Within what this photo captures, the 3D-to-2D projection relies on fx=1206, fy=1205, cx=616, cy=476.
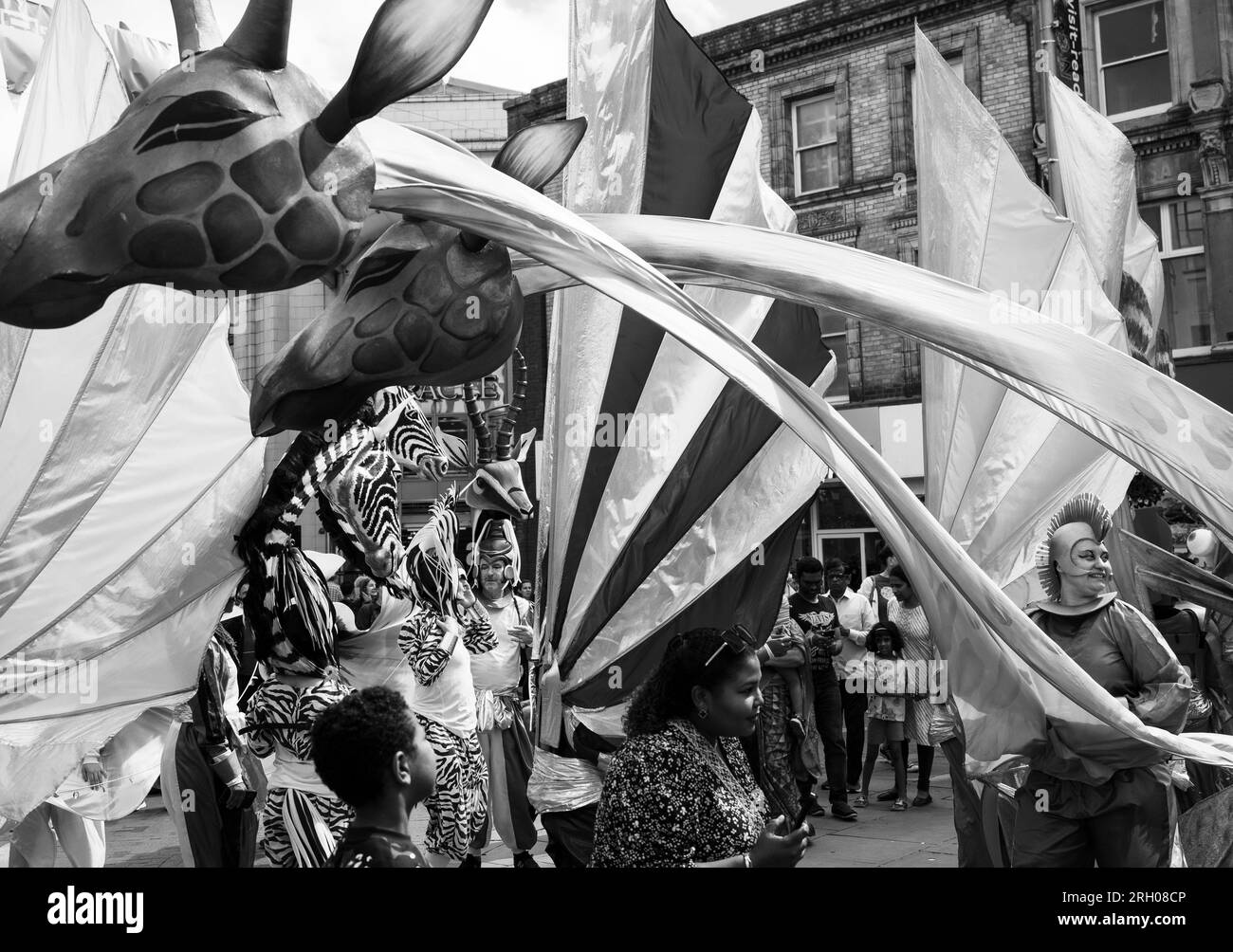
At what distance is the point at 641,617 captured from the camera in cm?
359

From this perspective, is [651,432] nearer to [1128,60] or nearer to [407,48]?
[407,48]

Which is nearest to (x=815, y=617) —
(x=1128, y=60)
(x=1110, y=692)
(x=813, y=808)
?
(x=813, y=808)

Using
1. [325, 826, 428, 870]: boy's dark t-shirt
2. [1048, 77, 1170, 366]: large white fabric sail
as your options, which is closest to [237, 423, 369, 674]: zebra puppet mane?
[325, 826, 428, 870]: boy's dark t-shirt

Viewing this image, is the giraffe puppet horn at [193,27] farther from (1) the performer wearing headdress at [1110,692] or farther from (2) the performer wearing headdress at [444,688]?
(2) the performer wearing headdress at [444,688]

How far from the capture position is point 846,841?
6828mm

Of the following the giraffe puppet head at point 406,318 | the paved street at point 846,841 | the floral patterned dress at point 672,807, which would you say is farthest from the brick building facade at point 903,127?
the giraffe puppet head at point 406,318

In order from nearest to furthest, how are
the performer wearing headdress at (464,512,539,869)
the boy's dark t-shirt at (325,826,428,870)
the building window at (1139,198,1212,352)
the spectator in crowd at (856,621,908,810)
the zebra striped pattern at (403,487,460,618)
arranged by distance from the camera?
the boy's dark t-shirt at (325,826,428,870) → the zebra striped pattern at (403,487,460,618) → the performer wearing headdress at (464,512,539,869) → the spectator in crowd at (856,621,908,810) → the building window at (1139,198,1212,352)

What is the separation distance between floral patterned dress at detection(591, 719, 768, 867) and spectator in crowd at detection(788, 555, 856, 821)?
5060 mm

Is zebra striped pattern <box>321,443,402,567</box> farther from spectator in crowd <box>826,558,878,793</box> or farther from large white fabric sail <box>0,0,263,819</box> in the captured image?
spectator in crowd <box>826,558,878,793</box>

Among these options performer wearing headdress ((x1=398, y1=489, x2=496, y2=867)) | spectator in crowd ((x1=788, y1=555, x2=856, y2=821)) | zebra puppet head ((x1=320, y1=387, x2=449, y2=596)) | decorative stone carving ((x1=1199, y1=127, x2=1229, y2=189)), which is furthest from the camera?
decorative stone carving ((x1=1199, y1=127, x2=1229, y2=189))

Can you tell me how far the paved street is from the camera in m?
6.37

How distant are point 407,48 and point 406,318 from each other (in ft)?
1.67

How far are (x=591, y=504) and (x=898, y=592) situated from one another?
5.21 meters
